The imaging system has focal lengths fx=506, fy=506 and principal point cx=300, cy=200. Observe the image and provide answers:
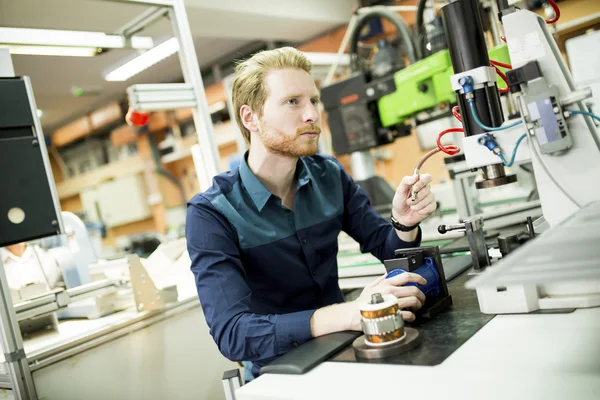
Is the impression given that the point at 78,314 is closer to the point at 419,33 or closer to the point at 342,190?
the point at 342,190

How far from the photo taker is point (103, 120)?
764 centimetres

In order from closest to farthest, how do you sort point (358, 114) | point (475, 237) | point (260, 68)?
point (475, 237), point (260, 68), point (358, 114)

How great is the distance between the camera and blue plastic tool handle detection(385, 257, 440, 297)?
107cm

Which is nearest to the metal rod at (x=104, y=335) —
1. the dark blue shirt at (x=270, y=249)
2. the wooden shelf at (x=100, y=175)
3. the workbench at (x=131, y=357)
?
the workbench at (x=131, y=357)

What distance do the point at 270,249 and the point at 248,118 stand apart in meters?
0.44

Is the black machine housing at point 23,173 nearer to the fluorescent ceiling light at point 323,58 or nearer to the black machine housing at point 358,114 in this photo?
the black machine housing at point 358,114

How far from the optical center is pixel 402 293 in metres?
1.01

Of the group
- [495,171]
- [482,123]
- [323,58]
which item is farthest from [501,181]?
[323,58]

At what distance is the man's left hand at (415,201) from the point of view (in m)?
1.30

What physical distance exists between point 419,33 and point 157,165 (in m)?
6.05

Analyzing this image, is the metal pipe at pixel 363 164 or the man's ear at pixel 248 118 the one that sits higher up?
the man's ear at pixel 248 118

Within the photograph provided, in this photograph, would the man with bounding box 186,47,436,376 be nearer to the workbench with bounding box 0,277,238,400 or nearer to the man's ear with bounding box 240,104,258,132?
the man's ear with bounding box 240,104,258,132

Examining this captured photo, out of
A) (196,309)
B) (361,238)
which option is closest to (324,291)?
(361,238)

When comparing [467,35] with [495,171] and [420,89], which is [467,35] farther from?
[420,89]
